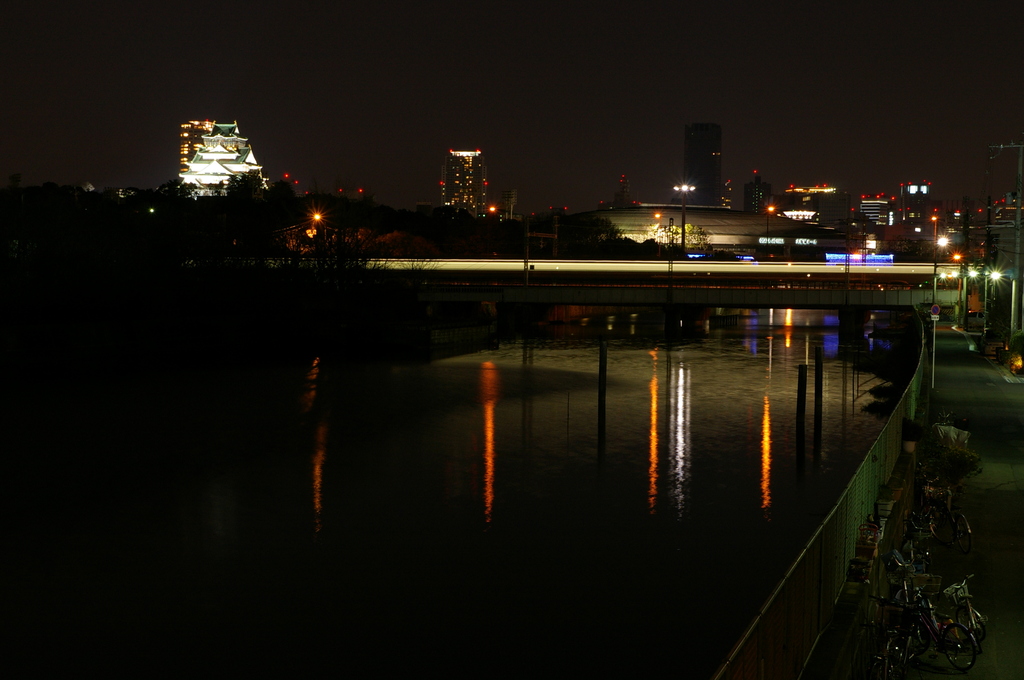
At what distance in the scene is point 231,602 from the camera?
13.2 m

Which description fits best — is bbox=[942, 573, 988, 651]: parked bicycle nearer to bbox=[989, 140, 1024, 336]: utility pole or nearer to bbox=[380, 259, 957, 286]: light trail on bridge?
bbox=[989, 140, 1024, 336]: utility pole

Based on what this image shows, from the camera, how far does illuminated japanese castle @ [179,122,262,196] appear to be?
588ft

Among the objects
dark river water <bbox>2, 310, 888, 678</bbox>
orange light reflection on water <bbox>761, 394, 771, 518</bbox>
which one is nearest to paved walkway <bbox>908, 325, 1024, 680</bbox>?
dark river water <bbox>2, 310, 888, 678</bbox>

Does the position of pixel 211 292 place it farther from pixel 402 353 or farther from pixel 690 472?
pixel 690 472

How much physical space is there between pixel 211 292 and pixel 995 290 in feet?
137

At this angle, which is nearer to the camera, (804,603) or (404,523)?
(804,603)

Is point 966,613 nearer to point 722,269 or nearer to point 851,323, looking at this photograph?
point 851,323

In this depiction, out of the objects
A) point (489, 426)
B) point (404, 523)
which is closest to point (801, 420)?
point (489, 426)

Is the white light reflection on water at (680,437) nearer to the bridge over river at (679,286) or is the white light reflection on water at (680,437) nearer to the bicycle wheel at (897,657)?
the bicycle wheel at (897,657)

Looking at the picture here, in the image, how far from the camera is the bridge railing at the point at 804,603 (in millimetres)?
5965

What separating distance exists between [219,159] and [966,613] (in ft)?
614

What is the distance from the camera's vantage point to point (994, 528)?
43.6 feet

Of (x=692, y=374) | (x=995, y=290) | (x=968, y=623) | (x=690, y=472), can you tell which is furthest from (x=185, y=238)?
(x=968, y=623)

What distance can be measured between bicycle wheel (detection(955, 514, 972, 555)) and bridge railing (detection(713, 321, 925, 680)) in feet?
7.21
